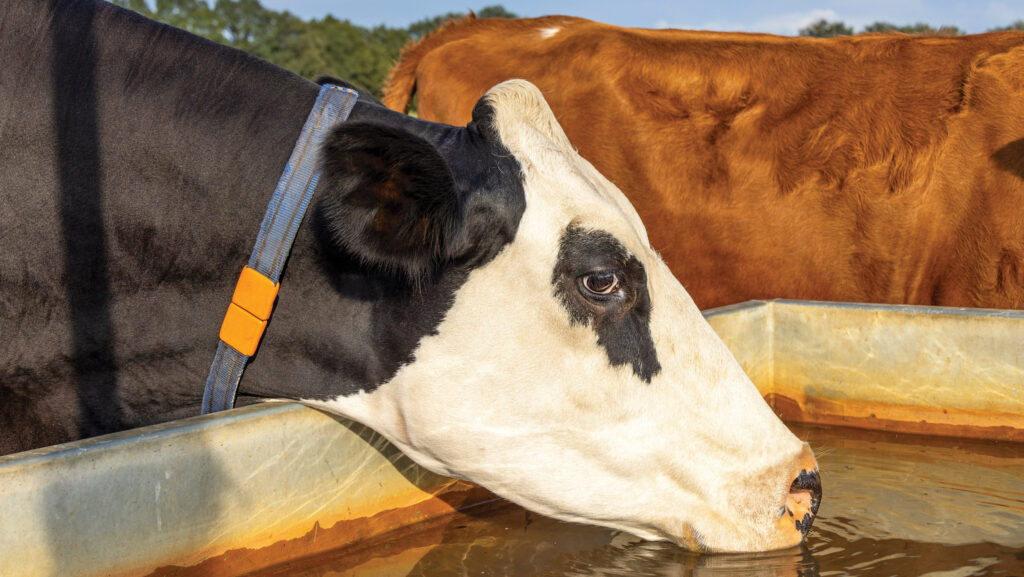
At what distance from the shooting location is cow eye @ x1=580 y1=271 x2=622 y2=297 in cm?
197

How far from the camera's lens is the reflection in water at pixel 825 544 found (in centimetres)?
222

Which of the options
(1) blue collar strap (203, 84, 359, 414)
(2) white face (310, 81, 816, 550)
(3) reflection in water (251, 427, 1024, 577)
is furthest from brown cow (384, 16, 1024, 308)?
(1) blue collar strap (203, 84, 359, 414)

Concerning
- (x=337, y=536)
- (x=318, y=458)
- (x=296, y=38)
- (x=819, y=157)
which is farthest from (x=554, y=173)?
(x=296, y=38)

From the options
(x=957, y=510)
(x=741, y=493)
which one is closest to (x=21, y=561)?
(x=741, y=493)

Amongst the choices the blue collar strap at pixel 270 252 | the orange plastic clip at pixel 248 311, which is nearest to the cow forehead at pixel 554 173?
the blue collar strap at pixel 270 252

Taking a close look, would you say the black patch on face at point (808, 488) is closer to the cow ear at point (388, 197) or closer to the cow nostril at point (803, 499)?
the cow nostril at point (803, 499)

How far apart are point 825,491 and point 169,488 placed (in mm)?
1732

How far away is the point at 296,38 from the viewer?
52969 millimetres

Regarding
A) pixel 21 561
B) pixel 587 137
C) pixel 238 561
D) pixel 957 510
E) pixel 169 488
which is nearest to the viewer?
pixel 21 561

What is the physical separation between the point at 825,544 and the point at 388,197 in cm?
135

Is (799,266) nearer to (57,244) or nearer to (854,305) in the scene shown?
(854,305)

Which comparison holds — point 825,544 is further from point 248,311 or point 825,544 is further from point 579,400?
point 248,311

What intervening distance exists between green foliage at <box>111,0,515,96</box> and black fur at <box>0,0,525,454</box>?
39.0m

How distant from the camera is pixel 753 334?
135 inches
